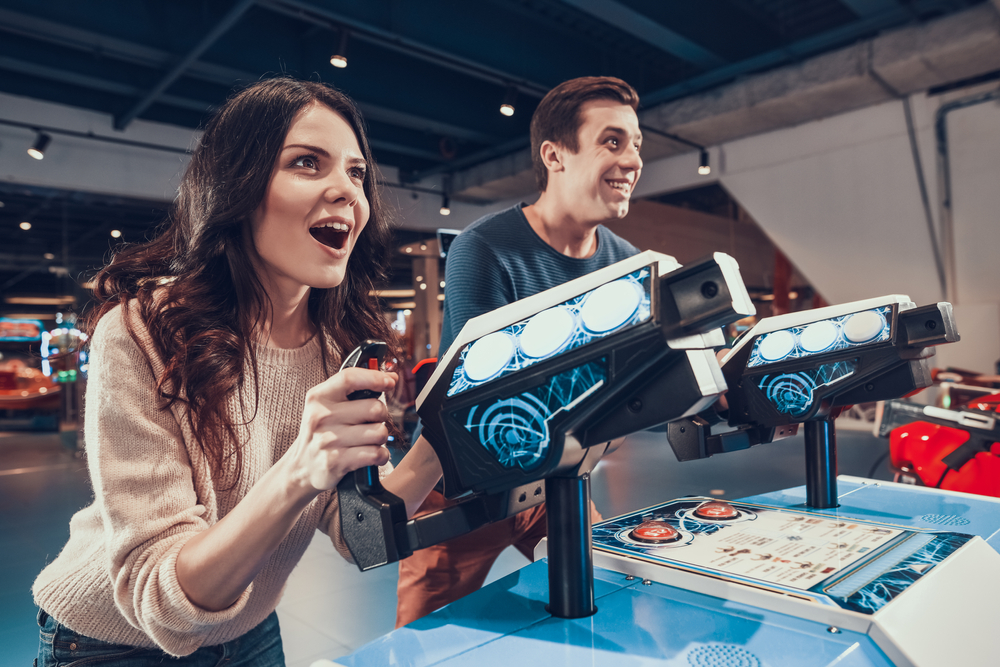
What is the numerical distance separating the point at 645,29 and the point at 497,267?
4.50m

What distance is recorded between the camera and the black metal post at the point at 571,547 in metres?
0.72

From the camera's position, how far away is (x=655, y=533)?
0.97 metres

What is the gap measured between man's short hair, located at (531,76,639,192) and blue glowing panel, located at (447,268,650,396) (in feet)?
3.11

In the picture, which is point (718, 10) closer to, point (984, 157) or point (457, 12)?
point (457, 12)

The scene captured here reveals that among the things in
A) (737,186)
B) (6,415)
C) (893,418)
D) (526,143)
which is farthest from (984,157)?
(6,415)

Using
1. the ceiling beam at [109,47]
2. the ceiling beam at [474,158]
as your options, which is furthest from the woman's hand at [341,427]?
the ceiling beam at [474,158]

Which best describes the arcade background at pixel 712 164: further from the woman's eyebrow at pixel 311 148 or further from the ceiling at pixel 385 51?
the woman's eyebrow at pixel 311 148

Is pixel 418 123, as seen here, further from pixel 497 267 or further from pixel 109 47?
pixel 497 267

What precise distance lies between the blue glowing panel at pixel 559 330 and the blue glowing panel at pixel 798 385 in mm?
669

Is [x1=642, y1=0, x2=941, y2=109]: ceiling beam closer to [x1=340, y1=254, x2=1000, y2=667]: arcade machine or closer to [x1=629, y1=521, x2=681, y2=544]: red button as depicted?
[x1=340, y1=254, x2=1000, y2=667]: arcade machine

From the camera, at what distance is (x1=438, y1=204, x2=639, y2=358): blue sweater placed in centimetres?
133

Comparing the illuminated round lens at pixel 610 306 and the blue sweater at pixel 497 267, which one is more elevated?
the blue sweater at pixel 497 267

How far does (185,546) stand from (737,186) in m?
7.56

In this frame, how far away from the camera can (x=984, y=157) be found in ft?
18.1
